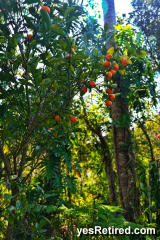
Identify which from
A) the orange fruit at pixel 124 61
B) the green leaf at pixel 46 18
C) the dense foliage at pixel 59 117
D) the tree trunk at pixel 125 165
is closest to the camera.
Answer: the green leaf at pixel 46 18

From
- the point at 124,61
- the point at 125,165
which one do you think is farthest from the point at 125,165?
the point at 124,61

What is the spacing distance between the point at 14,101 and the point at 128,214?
1790 mm

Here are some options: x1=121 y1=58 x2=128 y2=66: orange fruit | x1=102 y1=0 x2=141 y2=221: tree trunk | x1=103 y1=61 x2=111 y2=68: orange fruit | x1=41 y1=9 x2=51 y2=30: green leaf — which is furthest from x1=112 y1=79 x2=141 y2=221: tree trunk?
x1=41 y1=9 x2=51 y2=30: green leaf

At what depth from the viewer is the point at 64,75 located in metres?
1.07

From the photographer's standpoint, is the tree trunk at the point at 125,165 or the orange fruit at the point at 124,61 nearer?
the orange fruit at the point at 124,61

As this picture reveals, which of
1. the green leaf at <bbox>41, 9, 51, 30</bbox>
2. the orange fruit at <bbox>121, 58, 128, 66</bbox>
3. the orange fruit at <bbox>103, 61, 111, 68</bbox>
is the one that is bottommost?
the orange fruit at <bbox>103, 61, 111, 68</bbox>

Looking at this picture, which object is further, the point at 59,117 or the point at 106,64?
the point at 59,117

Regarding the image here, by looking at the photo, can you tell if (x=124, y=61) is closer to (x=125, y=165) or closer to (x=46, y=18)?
(x=46, y=18)

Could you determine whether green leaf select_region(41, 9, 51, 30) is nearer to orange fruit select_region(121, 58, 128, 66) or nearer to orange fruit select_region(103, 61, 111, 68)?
orange fruit select_region(103, 61, 111, 68)

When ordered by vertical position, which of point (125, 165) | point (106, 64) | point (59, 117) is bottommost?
point (125, 165)

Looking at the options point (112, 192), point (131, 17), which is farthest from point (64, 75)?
point (131, 17)

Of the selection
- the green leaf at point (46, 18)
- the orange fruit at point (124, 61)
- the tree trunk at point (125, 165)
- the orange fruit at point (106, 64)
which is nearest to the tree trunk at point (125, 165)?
the tree trunk at point (125, 165)

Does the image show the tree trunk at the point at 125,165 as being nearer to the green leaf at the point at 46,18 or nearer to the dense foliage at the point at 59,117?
the dense foliage at the point at 59,117

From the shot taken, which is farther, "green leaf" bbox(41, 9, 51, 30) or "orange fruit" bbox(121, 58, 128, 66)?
"orange fruit" bbox(121, 58, 128, 66)
